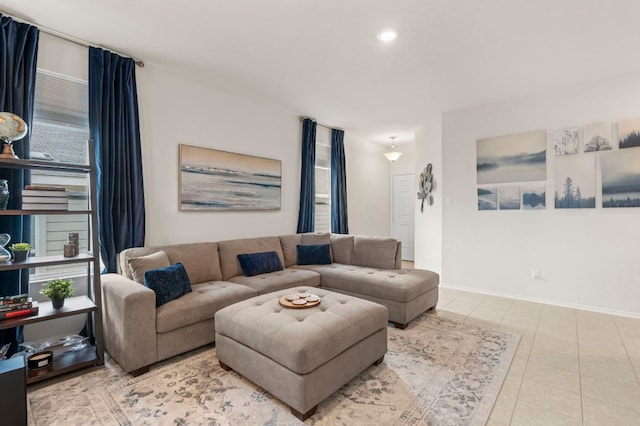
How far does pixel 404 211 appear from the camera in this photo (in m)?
7.03

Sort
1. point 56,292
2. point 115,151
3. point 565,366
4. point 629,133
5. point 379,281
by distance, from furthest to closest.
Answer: point 629,133, point 379,281, point 115,151, point 565,366, point 56,292

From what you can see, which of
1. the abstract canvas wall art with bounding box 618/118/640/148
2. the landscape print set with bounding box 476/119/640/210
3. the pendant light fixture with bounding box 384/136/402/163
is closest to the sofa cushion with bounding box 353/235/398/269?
the landscape print set with bounding box 476/119/640/210

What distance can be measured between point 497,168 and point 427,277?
198cm

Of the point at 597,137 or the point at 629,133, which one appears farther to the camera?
the point at 597,137

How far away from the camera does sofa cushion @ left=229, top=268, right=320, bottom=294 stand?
308 centimetres

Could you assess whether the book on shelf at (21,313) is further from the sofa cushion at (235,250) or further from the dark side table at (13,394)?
the sofa cushion at (235,250)

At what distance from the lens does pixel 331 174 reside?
5.60 metres

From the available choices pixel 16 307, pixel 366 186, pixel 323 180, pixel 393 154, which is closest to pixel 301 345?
pixel 16 307

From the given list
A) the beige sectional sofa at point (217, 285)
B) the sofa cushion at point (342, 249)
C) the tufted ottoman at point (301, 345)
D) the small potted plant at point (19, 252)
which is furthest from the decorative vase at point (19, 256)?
the sofa cushion at point (342, 249)

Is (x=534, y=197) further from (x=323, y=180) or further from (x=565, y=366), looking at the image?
(x=323, y=180)

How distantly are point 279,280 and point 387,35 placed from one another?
251cm

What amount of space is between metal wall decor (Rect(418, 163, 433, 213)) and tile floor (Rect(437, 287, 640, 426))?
1.99 meters

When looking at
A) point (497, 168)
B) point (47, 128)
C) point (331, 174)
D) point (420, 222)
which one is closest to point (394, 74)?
point (497, 168)

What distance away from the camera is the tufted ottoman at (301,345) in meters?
1.74
